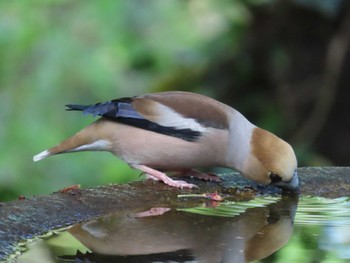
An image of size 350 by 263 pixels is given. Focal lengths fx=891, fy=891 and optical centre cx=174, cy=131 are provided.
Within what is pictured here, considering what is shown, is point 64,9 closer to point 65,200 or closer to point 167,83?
point 167,83

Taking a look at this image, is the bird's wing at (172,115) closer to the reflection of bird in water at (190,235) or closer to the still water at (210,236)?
the still water at (210,236)

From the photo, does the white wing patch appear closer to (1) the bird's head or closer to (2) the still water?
(1) the bird's head

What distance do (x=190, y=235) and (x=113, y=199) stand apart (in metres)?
0.62

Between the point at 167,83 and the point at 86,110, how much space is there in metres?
4.33

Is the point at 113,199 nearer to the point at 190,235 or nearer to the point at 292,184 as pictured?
the point at 190,235

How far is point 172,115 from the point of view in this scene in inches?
189

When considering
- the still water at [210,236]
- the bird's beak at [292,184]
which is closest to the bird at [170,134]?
the bird's beak at [292,184]

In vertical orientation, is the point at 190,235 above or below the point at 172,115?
below

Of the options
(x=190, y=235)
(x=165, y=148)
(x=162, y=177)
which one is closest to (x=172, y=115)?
(x=165, y=148)

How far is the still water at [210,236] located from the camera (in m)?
3.11

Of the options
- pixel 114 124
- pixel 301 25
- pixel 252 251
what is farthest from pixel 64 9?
pixel 252 251

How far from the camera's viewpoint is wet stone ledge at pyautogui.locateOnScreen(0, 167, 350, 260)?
3.41 metres

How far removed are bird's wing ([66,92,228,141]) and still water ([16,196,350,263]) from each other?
28.2 inches

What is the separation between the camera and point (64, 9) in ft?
27.0
